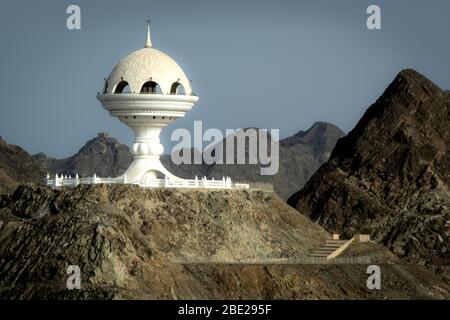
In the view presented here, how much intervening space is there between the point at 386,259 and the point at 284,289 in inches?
447

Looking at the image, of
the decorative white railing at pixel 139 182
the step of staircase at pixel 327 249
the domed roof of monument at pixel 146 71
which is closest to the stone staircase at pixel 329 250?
the step of staircase at pixel 327 249

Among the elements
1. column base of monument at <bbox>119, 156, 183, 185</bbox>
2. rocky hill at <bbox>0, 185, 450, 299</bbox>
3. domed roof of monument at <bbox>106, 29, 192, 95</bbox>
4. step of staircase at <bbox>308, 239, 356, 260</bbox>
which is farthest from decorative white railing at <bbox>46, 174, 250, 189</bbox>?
step of staircase at <bbox>308, 239, 356, 260</bbox>

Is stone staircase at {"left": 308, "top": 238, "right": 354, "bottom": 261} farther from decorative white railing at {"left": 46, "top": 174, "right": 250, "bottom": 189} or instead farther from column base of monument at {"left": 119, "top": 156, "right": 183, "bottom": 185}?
column base of monument at {"left": 119, "top": 156, "right": 183, "bottom": 185}

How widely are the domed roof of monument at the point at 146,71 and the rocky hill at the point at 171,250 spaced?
6.46 meters

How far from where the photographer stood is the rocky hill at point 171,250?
156 m

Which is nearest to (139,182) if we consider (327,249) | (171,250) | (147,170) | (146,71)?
(147,170)

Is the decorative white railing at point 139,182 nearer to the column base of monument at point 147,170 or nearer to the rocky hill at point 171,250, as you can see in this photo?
the rocky hill at point 171,250

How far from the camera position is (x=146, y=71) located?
168m

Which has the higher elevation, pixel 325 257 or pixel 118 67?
pixel 118 67

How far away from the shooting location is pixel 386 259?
17125cm

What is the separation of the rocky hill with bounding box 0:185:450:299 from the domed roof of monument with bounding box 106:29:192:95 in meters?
6.46
